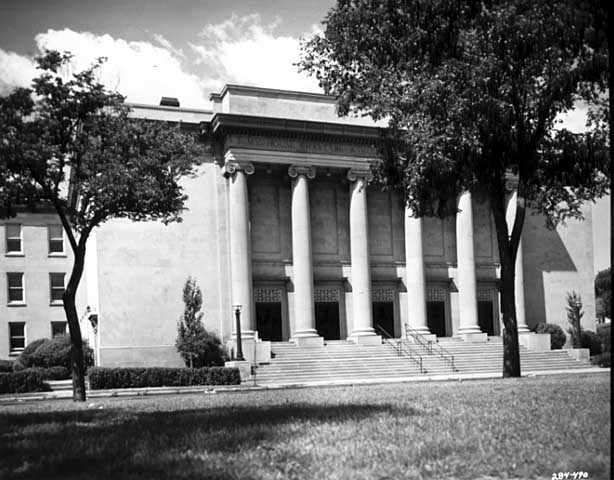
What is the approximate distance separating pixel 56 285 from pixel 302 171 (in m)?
20.8

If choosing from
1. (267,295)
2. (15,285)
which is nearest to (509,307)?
(267,295)

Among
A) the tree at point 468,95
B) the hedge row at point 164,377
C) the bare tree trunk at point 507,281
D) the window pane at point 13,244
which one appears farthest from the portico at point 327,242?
the bare tree trunk at point 507,281

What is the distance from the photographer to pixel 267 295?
46.2 metres

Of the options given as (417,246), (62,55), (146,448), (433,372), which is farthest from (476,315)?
(146,448)

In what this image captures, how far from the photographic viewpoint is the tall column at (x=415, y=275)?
4728 centimetres

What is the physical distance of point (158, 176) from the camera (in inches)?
872

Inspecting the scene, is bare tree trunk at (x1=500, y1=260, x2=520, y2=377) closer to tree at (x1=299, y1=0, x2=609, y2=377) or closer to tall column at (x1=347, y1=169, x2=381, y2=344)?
tree at (x1=299, y1=0, x2=609, y2=377)

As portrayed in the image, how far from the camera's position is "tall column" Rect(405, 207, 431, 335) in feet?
155

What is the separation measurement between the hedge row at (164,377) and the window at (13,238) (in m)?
20.6

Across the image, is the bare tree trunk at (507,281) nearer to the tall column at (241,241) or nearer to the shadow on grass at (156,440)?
the shadow on grass at (156,440)

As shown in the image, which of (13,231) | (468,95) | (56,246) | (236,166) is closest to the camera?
(468,95)

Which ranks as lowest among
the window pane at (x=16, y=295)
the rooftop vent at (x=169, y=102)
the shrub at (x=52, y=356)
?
the shrub at (x=52, y=356)

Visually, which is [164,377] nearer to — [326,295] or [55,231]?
[326,295]

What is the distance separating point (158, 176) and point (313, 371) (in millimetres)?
20198
